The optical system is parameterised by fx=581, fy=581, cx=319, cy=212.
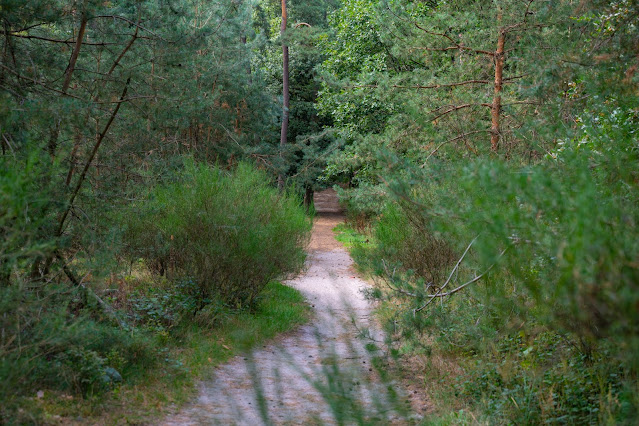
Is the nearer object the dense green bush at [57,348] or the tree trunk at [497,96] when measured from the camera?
the dense green bush at [57,348]

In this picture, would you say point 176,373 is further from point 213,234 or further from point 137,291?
point 213,234

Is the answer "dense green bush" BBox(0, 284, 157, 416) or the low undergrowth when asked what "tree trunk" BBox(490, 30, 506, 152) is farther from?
"dense green bush" BBox(0, 284, 157, 416)

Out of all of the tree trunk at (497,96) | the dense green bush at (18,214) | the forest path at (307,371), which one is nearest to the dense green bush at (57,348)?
the dense green bush at (18,214)

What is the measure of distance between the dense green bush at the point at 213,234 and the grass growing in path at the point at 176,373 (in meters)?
0.61

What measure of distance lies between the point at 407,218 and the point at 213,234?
3482mm

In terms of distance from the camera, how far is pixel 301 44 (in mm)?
24844

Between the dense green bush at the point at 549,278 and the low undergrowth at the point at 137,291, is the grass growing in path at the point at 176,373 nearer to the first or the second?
the low undergrowth at the point at 137,291

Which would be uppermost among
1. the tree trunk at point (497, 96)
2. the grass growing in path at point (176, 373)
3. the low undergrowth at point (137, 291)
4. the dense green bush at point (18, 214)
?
the tree trunk at point (497, 96)

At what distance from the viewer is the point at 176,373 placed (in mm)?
6289

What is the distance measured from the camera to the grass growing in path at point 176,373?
16.0 feet

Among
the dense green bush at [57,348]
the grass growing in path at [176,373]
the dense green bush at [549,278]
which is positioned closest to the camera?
the dense green bush at [549,278]

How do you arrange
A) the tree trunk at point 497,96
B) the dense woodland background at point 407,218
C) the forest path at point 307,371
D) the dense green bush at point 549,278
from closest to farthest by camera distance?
the forest path at point 307,371 < the dense green bush at point 549,278 < the dense woodland background at point 407,218 < the tree trunk at point 497,96

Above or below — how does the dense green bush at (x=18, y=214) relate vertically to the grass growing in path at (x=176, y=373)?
above

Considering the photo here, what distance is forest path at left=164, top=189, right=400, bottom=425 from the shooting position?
1299mm
